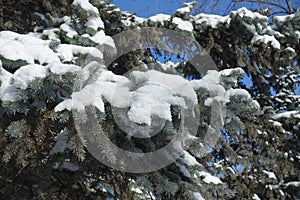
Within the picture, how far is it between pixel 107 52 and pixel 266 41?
4.43 feet

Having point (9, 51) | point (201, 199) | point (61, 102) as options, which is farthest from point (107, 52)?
point (201, 199)

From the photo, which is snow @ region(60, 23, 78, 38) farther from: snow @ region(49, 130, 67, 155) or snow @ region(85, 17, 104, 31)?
snow @ region(49, 130, 67, 155)

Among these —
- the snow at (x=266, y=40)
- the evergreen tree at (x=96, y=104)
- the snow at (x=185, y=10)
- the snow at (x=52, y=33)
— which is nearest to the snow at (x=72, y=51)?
the evergreen tree at (x=96, y=104)

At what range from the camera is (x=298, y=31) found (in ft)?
Result: 11.2

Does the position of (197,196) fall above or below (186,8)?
below

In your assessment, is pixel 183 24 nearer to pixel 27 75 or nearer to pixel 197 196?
pixel 197 196

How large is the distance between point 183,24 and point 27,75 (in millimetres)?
1647

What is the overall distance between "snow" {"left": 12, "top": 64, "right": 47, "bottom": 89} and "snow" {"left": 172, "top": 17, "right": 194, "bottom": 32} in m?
1.55

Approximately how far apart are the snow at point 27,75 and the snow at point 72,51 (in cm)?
46

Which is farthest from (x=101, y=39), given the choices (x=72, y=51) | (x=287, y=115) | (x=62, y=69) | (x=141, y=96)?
(x=287, y=115)

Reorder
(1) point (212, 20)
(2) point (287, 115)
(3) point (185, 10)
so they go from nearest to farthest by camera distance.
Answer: (3) point (185, 10) < (1) point (212, 20) < (2) point (287, 115)

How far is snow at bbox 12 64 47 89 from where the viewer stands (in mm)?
1759

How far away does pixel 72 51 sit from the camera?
2.44 metres

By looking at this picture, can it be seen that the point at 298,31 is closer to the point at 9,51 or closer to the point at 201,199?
the point at 201,199
